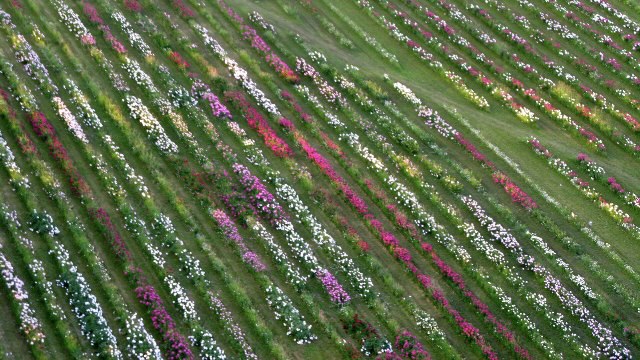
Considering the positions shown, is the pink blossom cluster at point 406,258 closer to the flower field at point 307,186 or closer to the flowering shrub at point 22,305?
the flower field at point 307,186

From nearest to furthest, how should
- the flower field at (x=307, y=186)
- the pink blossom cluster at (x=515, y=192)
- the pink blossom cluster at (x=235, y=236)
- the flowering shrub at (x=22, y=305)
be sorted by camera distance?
the flowering shrub at (x=22, y=305), the flower field at (x=307, y=186), the pink blossom cluster at (x=235, y=236), the pink blossom cluster at (x=515, y=192)

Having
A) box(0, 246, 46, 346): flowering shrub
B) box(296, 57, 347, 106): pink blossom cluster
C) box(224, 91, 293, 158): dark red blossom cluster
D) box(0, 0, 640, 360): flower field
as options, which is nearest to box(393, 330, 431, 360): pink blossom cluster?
box(0, 0, 640, 360): flower field

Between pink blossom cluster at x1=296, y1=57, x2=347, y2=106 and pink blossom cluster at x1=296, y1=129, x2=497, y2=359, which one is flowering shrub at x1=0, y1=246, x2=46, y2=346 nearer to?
pink blossom cluster at x1=296, y1=129, x2=497, y2=359

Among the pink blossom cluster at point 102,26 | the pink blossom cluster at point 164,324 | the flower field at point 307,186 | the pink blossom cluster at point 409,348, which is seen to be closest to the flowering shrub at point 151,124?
the flower field at point 307,186

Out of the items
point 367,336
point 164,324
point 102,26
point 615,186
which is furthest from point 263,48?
point 164,324

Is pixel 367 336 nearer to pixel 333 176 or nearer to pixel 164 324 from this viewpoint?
pixel 164 324

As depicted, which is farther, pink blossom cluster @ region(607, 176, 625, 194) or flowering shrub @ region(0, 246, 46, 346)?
pink blossom cluster @ region(607, 176, 625, 194)
